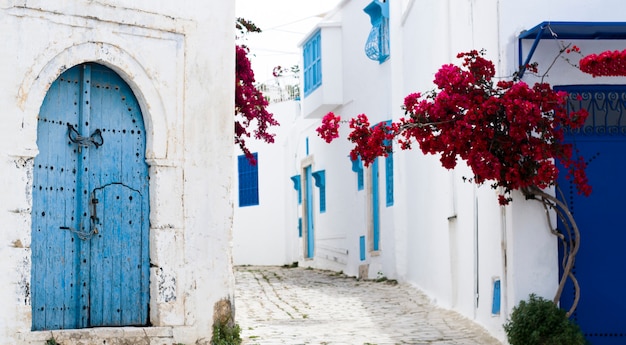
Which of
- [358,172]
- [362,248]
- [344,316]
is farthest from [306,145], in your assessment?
[344,316]

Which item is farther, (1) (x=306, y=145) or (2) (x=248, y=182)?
(2) (x=248, y=182)

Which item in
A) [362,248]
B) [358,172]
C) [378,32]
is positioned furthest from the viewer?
[358,172]

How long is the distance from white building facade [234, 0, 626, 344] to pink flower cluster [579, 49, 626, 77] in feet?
1.34

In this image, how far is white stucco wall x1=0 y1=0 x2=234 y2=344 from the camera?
8391 millimetres

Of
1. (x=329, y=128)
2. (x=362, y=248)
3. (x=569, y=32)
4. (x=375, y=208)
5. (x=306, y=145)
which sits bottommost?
(x=362, y=248)

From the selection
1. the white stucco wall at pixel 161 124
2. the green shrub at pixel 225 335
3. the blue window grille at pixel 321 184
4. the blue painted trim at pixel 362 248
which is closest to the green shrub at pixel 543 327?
the green shrub at pixel 225 335

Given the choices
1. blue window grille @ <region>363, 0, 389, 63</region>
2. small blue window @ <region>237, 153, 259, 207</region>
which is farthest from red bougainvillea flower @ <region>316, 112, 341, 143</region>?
small blue window @ <region>237, 153, 259, 207</region>

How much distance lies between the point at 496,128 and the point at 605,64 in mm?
1048

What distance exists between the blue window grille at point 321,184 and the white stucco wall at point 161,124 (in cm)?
1066

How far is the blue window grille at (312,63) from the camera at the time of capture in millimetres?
19641

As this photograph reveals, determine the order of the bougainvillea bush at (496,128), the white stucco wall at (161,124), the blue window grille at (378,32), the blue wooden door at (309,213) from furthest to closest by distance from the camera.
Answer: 1. the blue wooden door at (309,213)
2. the blue window grille at (378,32)
3. the bougainvillea bush at (496,128)
4. the white stucco wall at (161,124)

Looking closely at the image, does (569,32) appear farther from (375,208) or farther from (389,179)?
(375,208)

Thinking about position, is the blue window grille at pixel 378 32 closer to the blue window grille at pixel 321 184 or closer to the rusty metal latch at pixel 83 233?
the blue window grille at pixel 321 184

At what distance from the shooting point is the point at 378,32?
16422 millimetres
